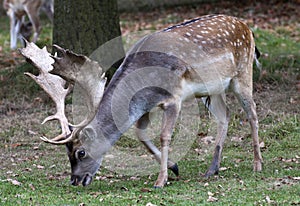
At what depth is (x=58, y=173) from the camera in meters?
7.38

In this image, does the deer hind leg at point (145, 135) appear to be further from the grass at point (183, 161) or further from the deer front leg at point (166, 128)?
the deer front leg at point (166, 128)

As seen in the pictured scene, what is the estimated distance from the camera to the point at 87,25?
1012cm

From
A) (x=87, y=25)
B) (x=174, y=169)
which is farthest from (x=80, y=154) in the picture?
(x=87, y=25)

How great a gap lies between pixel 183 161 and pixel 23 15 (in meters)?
9.26

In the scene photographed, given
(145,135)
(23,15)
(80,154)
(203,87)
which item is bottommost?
(23,15)

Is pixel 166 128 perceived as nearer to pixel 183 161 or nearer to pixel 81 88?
pixel 81 88

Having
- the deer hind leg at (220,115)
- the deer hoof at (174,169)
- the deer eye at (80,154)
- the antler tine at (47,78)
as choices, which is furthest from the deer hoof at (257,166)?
the antler tine at (47,78)

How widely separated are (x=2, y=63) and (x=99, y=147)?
6.56 meters

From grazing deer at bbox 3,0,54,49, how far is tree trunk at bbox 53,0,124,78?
189 inches

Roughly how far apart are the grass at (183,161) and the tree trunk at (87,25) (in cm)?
104

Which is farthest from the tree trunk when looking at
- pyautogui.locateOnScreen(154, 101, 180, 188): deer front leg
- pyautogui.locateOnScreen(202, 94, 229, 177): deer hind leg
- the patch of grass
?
pyautogui.locateOnScreen(154, 101, 180, 188): deer front leg

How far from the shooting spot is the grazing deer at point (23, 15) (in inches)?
597

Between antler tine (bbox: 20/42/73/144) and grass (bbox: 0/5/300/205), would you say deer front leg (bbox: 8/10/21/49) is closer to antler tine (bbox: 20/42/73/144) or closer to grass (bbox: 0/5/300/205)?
grass (bbox: 0/5/300/205)

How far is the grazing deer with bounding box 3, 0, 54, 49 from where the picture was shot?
597 inches
